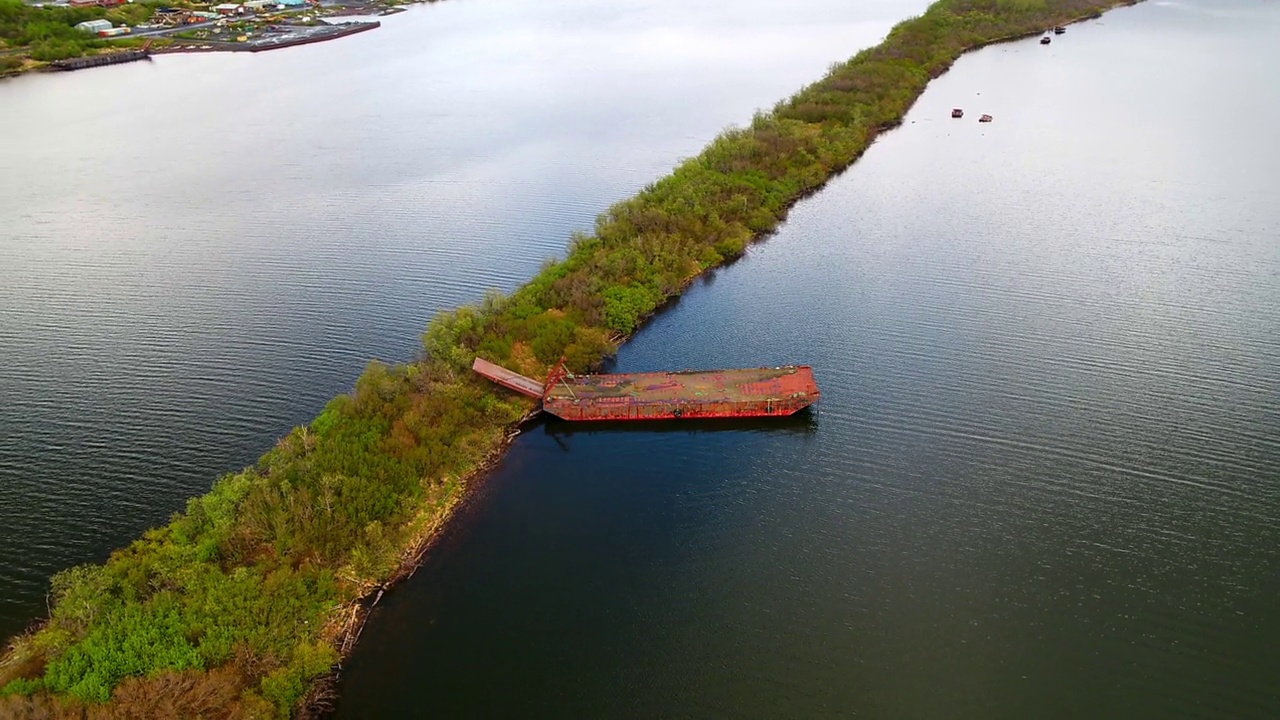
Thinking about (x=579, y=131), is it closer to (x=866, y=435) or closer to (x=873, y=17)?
(x=866, y=435)

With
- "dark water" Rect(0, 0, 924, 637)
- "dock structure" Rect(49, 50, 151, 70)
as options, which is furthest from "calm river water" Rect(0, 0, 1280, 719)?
"dock structure" Rect(49, 50, 151, 70)

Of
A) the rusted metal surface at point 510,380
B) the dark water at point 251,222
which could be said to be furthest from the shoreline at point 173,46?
the rusted metal surface at point 510,380

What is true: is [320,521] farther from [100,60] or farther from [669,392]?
[100,60]

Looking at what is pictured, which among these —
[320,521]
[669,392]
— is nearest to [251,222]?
[320,521]

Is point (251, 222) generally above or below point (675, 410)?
above

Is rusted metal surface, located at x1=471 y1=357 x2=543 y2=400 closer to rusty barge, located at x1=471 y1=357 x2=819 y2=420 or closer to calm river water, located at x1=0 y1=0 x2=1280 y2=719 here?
rusty barge, located at x1=471 y1=357 x2=819 y2=420

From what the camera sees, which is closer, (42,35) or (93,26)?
(42,35)
